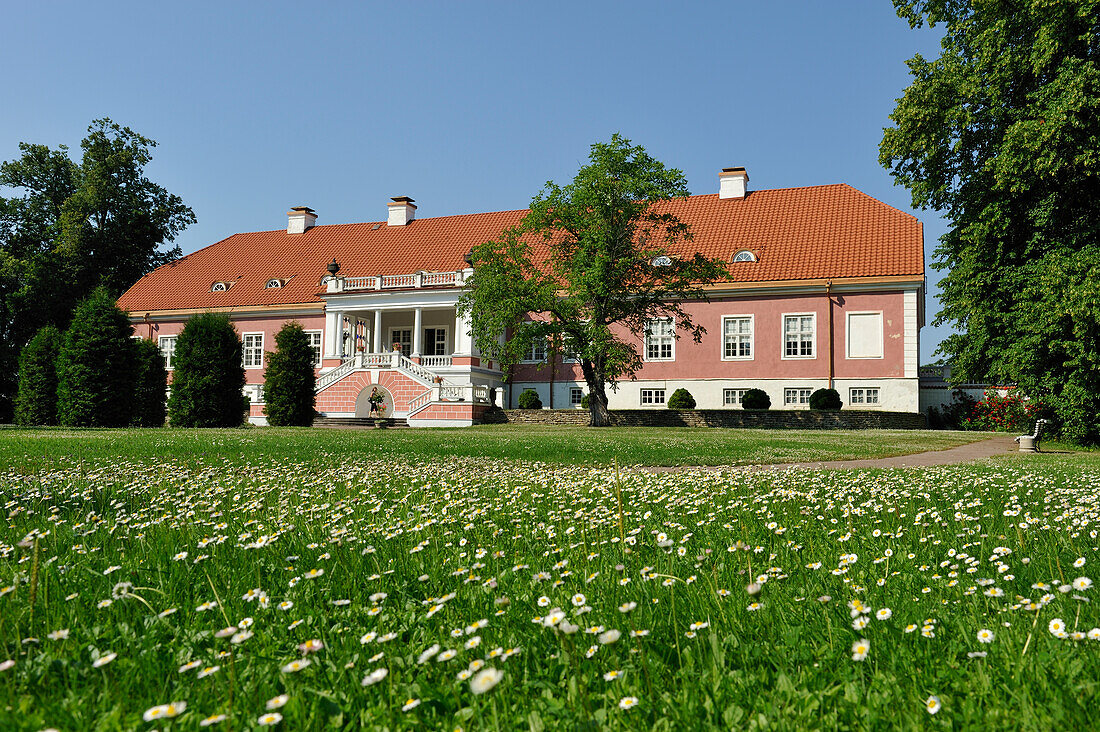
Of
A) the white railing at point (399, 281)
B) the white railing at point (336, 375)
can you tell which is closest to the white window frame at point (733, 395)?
the white railing at point (399, 281)

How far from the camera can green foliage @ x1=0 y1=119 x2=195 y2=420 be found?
1740 inches

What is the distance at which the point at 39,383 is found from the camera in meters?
26.3

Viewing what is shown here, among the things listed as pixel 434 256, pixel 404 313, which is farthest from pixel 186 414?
pixel 434 256

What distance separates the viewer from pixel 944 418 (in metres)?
33.1

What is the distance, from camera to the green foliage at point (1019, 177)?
56.1 feet

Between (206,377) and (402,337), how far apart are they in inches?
682

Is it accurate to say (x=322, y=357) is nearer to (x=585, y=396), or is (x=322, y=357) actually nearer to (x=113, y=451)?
(x=585, y=396)

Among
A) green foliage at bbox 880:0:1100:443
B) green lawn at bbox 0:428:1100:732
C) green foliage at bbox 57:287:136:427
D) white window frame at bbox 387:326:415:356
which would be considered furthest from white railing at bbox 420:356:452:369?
green lawn at bbox 0:428:1100:732

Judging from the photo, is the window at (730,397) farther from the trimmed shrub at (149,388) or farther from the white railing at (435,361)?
the trimmed shrub at (149,388)

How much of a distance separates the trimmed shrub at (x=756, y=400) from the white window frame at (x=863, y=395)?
13.4 feet

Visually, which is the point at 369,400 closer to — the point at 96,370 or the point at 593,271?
the point at 96,370

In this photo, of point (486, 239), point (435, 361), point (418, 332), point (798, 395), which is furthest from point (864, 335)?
point (418, 332)

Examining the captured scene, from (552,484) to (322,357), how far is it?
109ft

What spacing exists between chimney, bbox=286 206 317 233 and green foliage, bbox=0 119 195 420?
32.6ft
